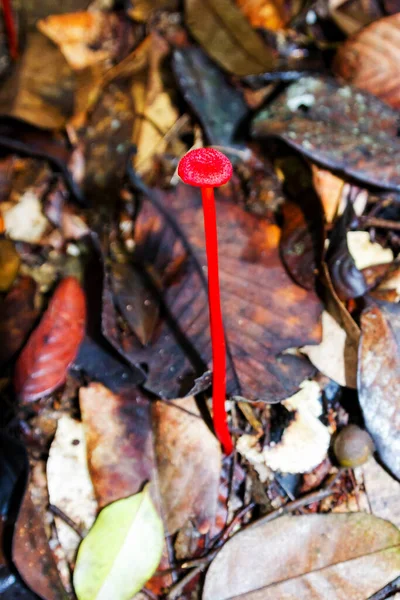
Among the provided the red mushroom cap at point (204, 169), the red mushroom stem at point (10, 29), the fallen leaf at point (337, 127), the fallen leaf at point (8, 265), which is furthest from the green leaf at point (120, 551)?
the red mushroom stem at point (10, 29)

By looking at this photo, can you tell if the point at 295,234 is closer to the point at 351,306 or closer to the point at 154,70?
the point at 351,306

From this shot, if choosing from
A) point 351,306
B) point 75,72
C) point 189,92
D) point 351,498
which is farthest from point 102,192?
point 351,498

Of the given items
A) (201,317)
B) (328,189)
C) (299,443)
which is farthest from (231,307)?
(328,189)

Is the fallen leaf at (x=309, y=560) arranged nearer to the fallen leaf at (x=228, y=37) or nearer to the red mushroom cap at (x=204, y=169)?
the red mushroom cap at (x=204, y=169)


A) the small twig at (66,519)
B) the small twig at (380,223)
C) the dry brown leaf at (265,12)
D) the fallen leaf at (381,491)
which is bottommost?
the fallen leaf at (381,491)

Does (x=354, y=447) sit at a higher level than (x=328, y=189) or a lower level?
lower

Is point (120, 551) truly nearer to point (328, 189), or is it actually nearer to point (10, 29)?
point (328, 189)
